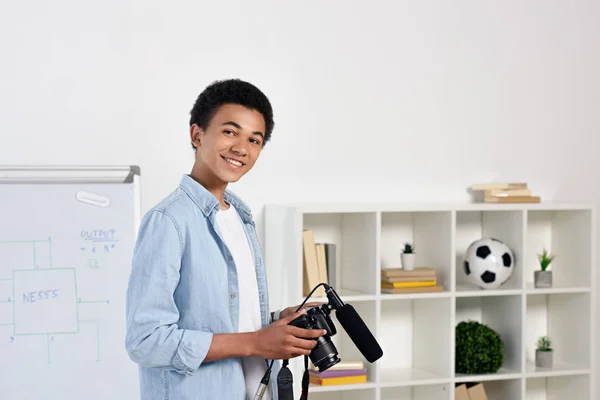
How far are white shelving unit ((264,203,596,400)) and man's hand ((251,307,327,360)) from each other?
124 cm

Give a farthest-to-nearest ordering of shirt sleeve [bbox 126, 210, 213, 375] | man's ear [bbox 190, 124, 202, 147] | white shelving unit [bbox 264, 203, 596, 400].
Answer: white shelving unit [bbox 264, 203, 596, 400] < man's ear [bbox 190, 124, 202, 147] < shirt sleeve [bbox 126, 210, 213, 375]

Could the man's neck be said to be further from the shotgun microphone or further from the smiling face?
the shotgun microphone

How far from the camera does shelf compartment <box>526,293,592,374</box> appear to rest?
128 inches

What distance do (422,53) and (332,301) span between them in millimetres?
1821

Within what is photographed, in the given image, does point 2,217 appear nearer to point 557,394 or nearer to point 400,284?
point 400,284

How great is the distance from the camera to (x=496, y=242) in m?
3.15

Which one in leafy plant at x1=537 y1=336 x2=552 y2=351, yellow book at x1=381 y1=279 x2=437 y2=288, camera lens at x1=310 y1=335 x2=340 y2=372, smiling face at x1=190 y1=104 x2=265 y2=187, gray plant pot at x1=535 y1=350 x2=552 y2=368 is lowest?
gray plant pot at x1=535 y1=350 x2=552 y2=368

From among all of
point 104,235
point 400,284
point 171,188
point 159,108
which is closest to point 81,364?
point 104,235

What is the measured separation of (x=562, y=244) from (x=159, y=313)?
7.57 feet

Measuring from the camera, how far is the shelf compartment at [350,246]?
2.98 m

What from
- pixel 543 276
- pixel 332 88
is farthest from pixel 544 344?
pixel 332 88

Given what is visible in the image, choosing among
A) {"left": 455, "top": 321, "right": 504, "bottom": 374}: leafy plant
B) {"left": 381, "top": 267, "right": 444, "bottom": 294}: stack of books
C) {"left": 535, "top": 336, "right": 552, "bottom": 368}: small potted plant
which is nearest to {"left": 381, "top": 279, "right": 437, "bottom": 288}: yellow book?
{"left": 381, "top": 267, "right": 444, "bottom": 294}: stack of books

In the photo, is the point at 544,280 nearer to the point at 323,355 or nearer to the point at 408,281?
the point at 408,281

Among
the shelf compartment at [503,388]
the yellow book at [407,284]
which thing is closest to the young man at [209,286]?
the yellow book at [407,284]
